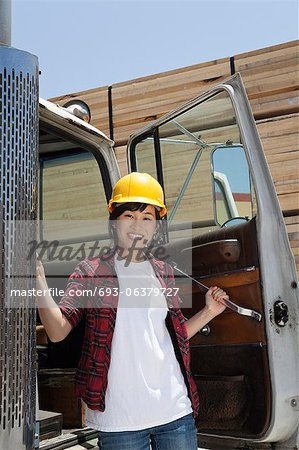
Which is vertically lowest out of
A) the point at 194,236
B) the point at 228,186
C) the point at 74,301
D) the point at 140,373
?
the point at 140,373

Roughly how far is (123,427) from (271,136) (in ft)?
8.83

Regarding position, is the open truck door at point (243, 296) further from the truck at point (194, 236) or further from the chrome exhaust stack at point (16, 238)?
the chrome exhaust stack at point (16, 238)

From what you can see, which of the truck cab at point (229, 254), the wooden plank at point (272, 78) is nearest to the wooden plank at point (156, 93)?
the wooden plank at point (272, 78)

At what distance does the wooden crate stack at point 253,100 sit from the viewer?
A: 3959 mm

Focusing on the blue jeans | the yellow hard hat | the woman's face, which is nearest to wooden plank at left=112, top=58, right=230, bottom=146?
the yellow hard hat

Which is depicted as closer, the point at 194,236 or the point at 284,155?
the point at 194,236

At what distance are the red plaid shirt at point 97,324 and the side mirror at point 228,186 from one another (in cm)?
76

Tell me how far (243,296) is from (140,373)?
597 mm

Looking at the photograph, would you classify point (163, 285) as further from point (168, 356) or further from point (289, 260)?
point (289, 260)

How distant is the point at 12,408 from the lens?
1762 millimetres

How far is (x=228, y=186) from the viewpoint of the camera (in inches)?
109

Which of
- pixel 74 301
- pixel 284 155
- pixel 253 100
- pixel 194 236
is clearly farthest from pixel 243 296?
pixel 253 100

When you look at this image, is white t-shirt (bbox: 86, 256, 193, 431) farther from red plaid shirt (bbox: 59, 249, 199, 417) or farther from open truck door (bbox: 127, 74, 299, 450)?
open truck door (bbox: 127, 74, 299, 450)

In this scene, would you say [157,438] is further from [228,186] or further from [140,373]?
[228,186]
